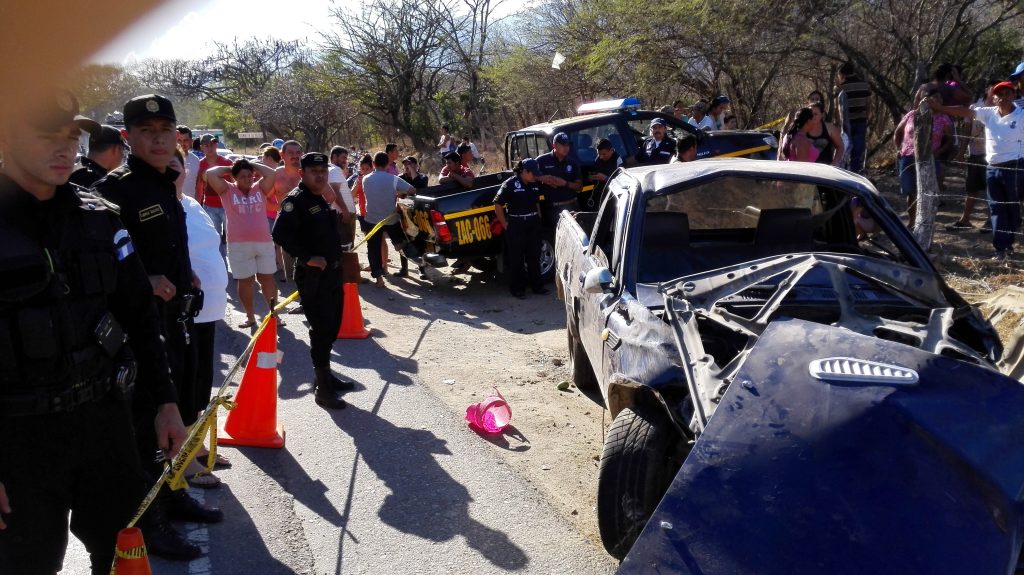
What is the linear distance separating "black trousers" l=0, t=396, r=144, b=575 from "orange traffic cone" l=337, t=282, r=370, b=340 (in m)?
5.45

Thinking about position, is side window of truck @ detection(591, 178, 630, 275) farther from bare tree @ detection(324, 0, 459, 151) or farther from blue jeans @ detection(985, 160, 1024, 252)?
bare tree @ detection(324, 0, 459, 151)

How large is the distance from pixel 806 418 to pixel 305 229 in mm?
4300

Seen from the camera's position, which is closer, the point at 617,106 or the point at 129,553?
the point at 129,553

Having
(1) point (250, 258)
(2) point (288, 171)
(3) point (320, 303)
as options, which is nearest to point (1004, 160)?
(3) point (320, 303)

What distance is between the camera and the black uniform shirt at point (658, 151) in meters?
10.6

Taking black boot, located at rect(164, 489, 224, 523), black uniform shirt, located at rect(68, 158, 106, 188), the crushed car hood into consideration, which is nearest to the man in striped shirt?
the crushed car hood

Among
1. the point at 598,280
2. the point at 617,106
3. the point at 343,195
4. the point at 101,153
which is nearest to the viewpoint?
the point at 598,280

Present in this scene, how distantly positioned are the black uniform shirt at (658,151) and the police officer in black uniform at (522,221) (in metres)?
1.50

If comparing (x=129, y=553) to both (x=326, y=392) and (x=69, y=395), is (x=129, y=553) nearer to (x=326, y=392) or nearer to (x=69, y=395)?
(x=69, y=395)

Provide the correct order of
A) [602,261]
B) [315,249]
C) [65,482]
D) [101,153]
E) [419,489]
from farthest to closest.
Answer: [315,249] → [602,261] → [419,489] → [101,153] → [65,482]

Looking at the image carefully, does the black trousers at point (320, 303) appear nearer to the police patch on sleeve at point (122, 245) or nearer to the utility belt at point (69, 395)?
the police patch on sleeve at point (122, 245)

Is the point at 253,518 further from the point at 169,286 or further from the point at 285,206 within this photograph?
the point at 285,206

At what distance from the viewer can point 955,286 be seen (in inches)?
295

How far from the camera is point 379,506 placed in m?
4.61
